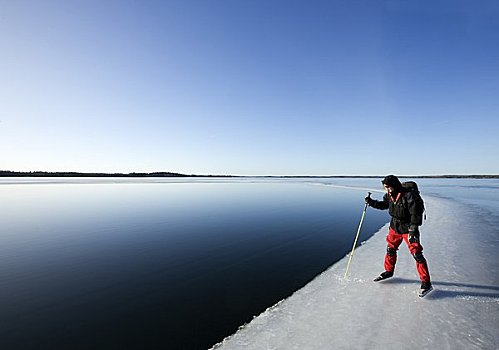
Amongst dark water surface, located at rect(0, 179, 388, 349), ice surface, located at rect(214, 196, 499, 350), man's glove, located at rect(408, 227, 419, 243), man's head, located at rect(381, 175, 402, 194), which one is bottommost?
dark water surface, located at rect(0, 179, 388, 349)

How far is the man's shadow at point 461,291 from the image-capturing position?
3883mm

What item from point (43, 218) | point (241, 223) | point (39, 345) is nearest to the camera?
point (39, 345)

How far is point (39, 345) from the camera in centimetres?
303

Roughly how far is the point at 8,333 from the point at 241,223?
24.7ft

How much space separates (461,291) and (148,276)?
5.18 m

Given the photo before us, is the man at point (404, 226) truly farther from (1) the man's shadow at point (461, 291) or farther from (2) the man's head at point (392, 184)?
(1) the man's shadow at point (461, 291)

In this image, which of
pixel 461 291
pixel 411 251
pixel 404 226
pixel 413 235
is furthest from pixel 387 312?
pixel 461 291

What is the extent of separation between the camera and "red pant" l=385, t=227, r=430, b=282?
3898 mm

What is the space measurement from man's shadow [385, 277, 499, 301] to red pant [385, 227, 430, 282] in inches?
11.2

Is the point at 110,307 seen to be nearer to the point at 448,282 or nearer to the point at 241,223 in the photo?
the point at 448,282

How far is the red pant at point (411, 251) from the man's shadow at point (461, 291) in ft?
0.94

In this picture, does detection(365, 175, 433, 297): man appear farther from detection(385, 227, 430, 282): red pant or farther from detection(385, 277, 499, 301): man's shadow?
detection(385, 277, 499, 301): man's shadow

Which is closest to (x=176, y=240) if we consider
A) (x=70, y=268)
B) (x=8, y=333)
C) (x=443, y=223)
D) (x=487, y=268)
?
(x=70, y=268)

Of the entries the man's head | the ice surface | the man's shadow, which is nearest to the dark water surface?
the ice surface
